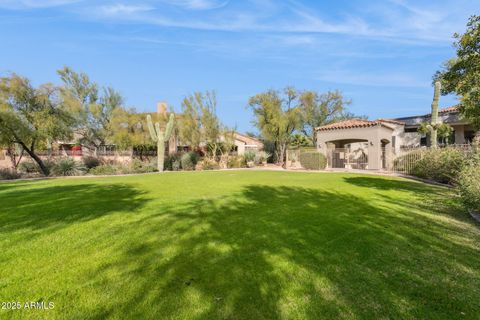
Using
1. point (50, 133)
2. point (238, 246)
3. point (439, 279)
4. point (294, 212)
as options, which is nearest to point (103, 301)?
point (238, 246)

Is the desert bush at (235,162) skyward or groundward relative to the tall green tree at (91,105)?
groundward

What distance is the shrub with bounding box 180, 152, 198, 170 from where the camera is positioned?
26953mm

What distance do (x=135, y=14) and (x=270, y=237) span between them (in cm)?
1615

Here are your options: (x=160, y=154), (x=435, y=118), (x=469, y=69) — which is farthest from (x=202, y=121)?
(x=469, y=69)

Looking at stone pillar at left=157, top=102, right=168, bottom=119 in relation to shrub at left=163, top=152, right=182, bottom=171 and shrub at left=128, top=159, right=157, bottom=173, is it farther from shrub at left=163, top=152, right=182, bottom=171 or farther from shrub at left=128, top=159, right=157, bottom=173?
shrub at left=128, top=159, right=157, bottom=173

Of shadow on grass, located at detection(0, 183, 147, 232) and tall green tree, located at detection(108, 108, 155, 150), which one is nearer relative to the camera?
shadow on grass, located at detection(0, 183, 147, 232)

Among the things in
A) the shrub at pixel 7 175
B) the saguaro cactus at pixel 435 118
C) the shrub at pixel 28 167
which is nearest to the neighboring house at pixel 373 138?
the saguaro cactus at pixel 435 118

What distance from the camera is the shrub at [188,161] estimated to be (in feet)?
88.4

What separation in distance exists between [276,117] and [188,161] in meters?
13.0

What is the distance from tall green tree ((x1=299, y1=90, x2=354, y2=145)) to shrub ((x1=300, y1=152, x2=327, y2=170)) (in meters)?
20.3

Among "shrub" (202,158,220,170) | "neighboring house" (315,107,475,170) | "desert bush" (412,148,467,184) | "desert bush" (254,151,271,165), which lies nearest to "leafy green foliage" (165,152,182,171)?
"shrub" (202,158,220,170)

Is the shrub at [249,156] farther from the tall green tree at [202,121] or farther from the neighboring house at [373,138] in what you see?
the neighboring house at [373,138]

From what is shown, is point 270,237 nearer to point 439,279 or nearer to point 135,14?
point 439,279

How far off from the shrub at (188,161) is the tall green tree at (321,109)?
2404cm
